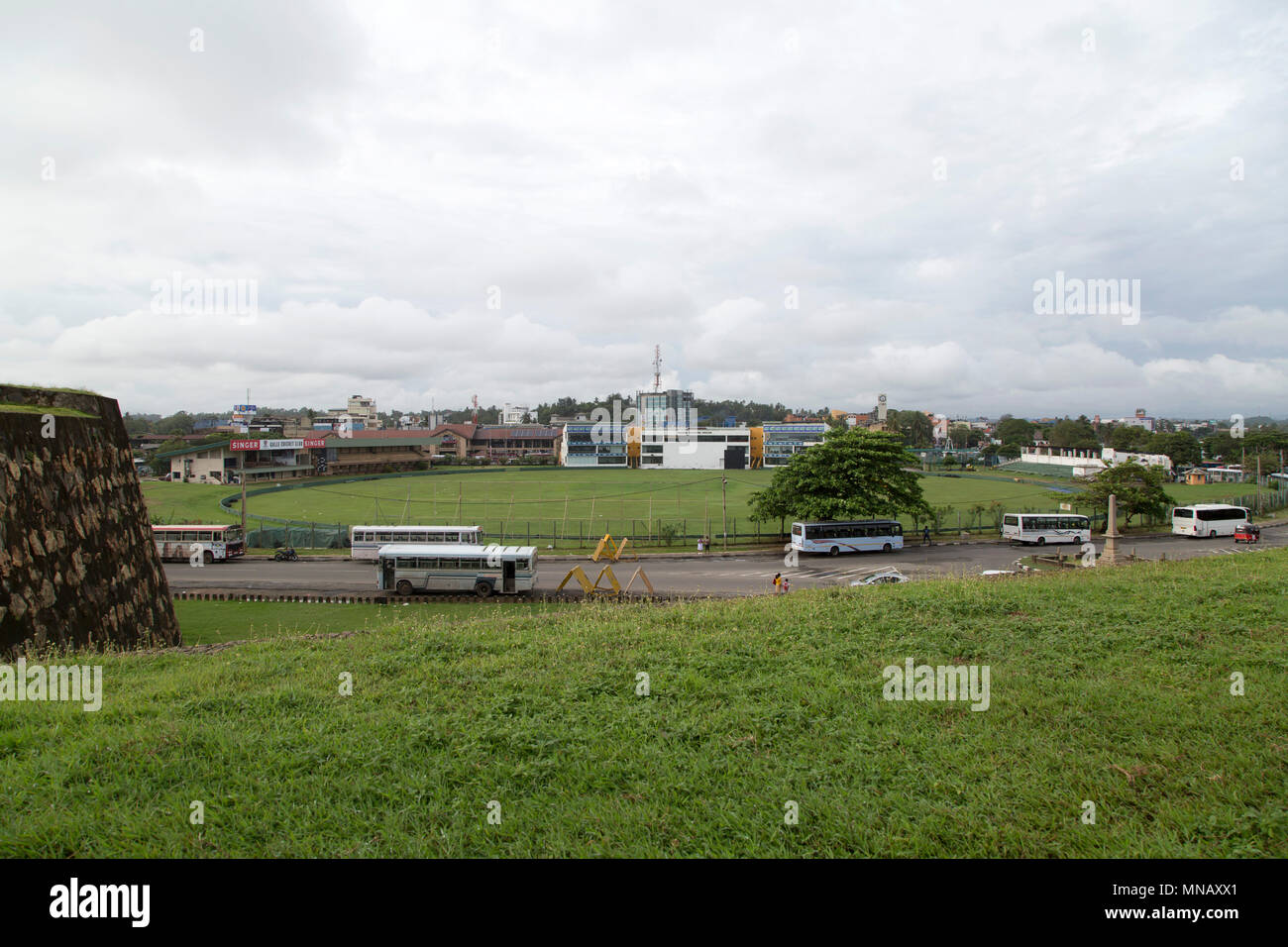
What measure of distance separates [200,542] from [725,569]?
22785 millimetres

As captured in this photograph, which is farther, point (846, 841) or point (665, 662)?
point (665, 662)

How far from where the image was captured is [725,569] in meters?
27.0

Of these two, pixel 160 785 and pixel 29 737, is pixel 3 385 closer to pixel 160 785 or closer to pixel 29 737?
pixel 29 737

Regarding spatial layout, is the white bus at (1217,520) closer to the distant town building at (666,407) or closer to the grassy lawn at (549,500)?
the grassy lawn at (549,500)

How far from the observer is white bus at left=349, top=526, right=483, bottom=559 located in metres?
27.5

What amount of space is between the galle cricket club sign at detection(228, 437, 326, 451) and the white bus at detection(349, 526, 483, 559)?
44.5 meters

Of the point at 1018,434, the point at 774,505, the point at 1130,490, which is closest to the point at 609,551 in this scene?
the point at 774,505

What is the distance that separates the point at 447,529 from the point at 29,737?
2187cm

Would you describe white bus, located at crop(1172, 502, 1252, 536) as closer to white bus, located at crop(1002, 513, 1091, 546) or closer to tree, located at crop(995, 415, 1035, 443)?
white bus, located at crop(1002, 513, 1091, 546)

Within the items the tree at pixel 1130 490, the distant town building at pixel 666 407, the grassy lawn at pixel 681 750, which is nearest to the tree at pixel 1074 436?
the distant town building at pixel 666 407

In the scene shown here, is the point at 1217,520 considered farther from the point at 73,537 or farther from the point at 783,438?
the point at 783,438

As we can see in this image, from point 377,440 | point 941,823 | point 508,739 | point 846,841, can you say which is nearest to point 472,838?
point 508,739

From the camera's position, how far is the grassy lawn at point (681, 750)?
13.5 ft

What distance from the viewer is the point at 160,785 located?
4.88 metres
